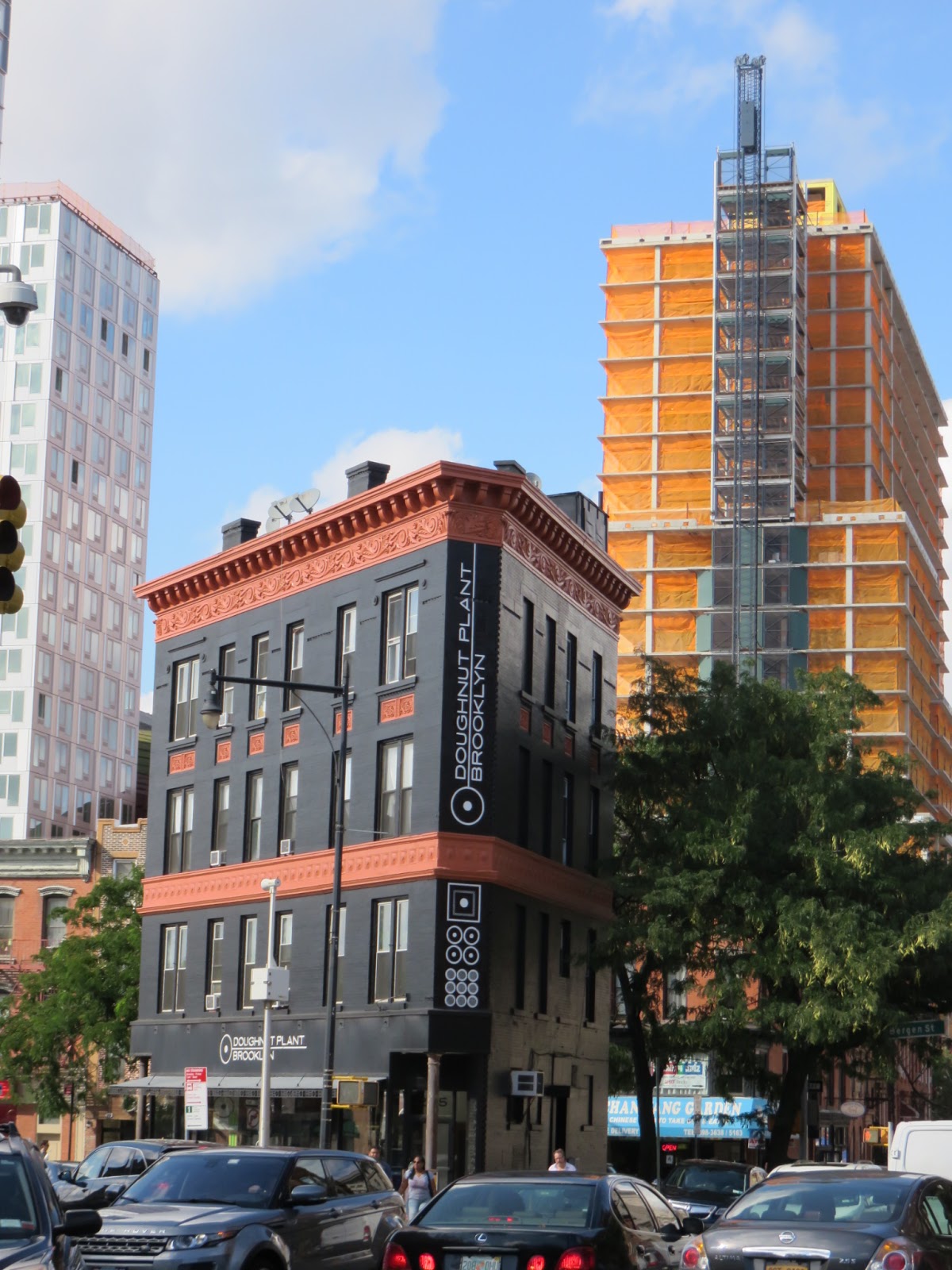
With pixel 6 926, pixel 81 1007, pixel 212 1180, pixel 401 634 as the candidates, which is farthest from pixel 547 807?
pixel 6 926

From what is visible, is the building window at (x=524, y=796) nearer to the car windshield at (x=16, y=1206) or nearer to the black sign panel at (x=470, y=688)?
the black sign panel at (x=470, y=688)

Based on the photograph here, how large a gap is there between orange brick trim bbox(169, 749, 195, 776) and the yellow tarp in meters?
67.5

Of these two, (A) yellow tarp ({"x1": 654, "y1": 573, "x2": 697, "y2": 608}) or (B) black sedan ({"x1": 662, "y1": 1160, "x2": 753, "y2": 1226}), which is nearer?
(B) black sedan ({"x1": 662, "y1": 1160, "x2": 753, "y2": 1226})

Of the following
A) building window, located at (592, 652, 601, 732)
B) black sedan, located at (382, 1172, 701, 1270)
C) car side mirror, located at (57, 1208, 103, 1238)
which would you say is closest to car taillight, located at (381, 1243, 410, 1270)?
black sedan, located at (382, 1172, 701, 1270)

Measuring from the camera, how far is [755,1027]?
4641 centimetres

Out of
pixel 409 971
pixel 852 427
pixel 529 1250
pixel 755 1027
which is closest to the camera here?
pixel 529 1250

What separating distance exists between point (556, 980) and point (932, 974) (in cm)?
872

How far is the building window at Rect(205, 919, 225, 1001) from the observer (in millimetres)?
47719

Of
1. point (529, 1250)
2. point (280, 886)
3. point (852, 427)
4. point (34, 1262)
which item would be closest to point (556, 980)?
point (280, 886)

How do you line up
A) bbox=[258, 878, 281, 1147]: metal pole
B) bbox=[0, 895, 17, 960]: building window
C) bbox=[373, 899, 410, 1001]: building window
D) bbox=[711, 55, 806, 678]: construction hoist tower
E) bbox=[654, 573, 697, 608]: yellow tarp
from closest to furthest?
1. bbox=[258, 878, 281, 1147]: metal pole
2. bbox=[373, 899, 410, 1001]: building window
3. bbox=[0, 895, 17, 960]: building window
4. bbox=[711, 55, 806, 678]: construction hoist tower
5. bbox=[654, 573, 697, 608]: yellow tarp

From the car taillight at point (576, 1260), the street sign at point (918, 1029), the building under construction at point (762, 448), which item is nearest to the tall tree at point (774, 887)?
the street sign at point (918, 1029)

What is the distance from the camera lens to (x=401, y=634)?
43375mm

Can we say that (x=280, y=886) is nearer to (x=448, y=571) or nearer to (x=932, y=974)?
(x=448, y=571)

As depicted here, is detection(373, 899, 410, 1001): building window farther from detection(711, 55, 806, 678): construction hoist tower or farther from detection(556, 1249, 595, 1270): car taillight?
detection(711, 55, 806, 678): construction hoist tower
